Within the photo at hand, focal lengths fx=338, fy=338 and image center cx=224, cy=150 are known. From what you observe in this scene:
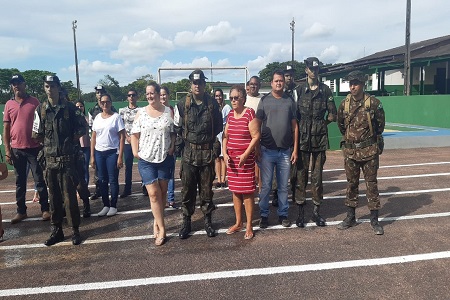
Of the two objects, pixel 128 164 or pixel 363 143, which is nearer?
pixel 363 143

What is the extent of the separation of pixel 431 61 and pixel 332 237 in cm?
2316

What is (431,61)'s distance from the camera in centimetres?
2255

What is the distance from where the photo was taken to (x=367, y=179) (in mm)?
4453

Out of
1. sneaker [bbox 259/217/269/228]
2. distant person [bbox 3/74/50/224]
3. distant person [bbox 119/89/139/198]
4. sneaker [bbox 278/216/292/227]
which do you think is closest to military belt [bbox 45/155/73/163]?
distant person [bbox 3/74/50/224]

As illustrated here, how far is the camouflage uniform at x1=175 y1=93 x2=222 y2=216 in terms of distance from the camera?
425 cm

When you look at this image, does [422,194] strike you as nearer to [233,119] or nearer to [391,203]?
[391,203]

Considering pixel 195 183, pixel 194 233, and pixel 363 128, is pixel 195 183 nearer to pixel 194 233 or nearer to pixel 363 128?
pixel 194 233

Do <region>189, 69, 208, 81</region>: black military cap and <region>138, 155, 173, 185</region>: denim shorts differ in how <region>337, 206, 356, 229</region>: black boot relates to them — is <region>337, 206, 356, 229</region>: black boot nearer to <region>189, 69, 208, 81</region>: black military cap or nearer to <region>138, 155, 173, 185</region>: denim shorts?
<region>138, 155, 173, 185</region>: denim shorts

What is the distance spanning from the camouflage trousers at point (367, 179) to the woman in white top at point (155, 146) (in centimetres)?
239

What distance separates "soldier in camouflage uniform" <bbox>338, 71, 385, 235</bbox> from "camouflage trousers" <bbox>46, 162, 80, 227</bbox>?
3535 mm

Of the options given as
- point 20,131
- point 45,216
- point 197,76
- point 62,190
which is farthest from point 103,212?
point 197,76

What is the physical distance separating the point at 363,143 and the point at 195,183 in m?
2.24

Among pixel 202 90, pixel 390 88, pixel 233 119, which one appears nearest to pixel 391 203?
pixel 233 119

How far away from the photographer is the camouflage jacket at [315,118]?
463cm
